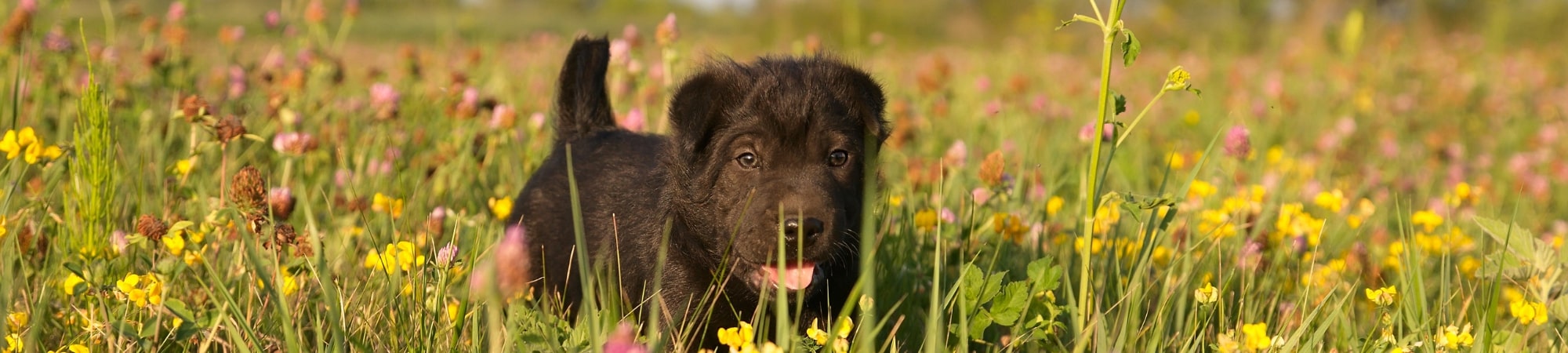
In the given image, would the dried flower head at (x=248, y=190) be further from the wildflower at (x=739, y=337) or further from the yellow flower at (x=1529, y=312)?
the yellow flower at (x=1529, y=312)

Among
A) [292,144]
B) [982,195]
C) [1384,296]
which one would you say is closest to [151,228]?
[292,144]

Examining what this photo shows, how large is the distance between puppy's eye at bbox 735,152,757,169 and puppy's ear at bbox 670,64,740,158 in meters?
0.11

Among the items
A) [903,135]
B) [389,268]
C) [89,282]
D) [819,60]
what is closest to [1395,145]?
[903,135]

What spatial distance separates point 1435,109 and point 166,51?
906 centimetres

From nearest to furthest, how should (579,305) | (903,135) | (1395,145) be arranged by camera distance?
(579,305), (903,135), (1395,145)

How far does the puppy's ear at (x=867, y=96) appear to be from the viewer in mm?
2832

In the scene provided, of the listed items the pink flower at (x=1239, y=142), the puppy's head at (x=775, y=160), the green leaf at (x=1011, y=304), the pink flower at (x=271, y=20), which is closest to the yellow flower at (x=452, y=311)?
the puppy's head at (x=775, y=160)

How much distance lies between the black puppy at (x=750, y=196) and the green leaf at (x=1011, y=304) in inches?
14.6

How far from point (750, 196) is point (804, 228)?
0.14 m

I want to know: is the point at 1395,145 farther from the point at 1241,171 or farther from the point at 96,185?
the point at 96,185

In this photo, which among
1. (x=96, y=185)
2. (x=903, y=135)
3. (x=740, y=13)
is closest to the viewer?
(x=96, y=185)

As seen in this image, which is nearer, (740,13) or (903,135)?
(903,135)

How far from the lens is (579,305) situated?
3.36 meters

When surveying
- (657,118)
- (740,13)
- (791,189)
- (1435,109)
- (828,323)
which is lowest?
A: (740,13)
